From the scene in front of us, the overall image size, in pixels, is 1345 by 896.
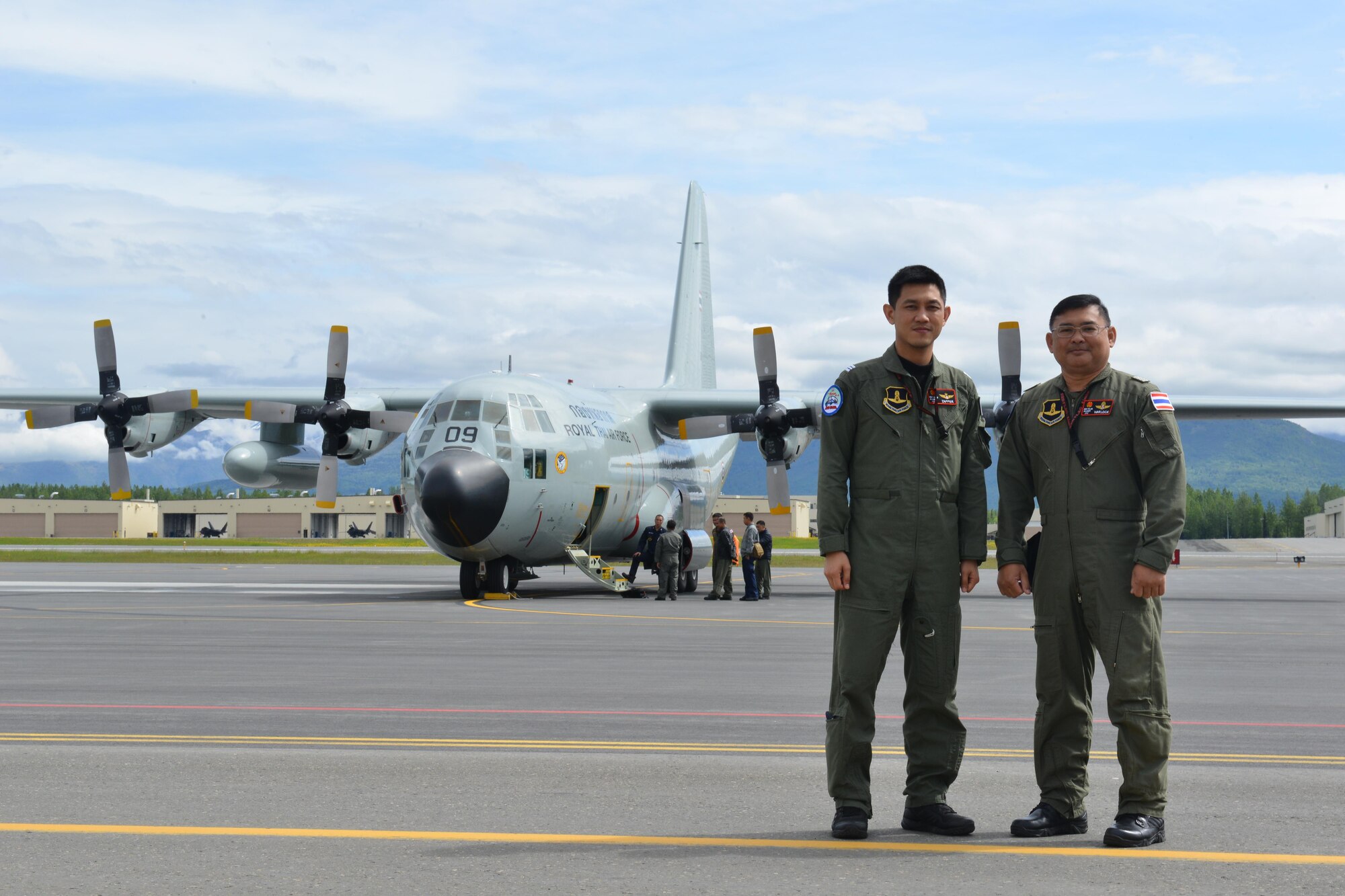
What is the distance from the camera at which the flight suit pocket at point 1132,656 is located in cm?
530

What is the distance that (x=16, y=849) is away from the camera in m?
5.00

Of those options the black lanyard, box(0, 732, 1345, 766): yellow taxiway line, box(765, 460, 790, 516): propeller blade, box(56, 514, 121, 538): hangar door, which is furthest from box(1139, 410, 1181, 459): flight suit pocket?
box(56, 514, 121, 538): hangar door

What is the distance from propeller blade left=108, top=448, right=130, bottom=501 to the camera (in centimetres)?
2852

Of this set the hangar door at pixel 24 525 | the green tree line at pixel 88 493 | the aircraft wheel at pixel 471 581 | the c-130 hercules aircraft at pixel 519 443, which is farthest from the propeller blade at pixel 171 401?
the hangar door at pixel 24 525

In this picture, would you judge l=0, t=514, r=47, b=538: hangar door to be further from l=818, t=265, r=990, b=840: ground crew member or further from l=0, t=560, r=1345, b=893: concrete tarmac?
l=818, t=265, r=990, b=840: ground crew member

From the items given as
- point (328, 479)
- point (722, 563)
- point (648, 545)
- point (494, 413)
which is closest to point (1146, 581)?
point (494, 413)

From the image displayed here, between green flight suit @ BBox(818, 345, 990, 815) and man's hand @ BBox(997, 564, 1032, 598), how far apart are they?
0.15 meters

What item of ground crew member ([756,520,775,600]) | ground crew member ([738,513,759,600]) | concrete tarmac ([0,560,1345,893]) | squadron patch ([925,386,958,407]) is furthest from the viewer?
ground crew member ([756,520,775,600])

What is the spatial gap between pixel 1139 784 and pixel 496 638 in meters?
10.5

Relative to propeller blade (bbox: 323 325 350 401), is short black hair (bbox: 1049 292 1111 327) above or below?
below

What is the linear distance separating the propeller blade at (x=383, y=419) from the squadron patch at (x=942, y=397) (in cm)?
2275

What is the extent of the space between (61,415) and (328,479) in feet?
22.1

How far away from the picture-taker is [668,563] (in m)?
24.7

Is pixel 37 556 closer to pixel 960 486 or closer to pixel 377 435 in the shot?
pixel 377 435
